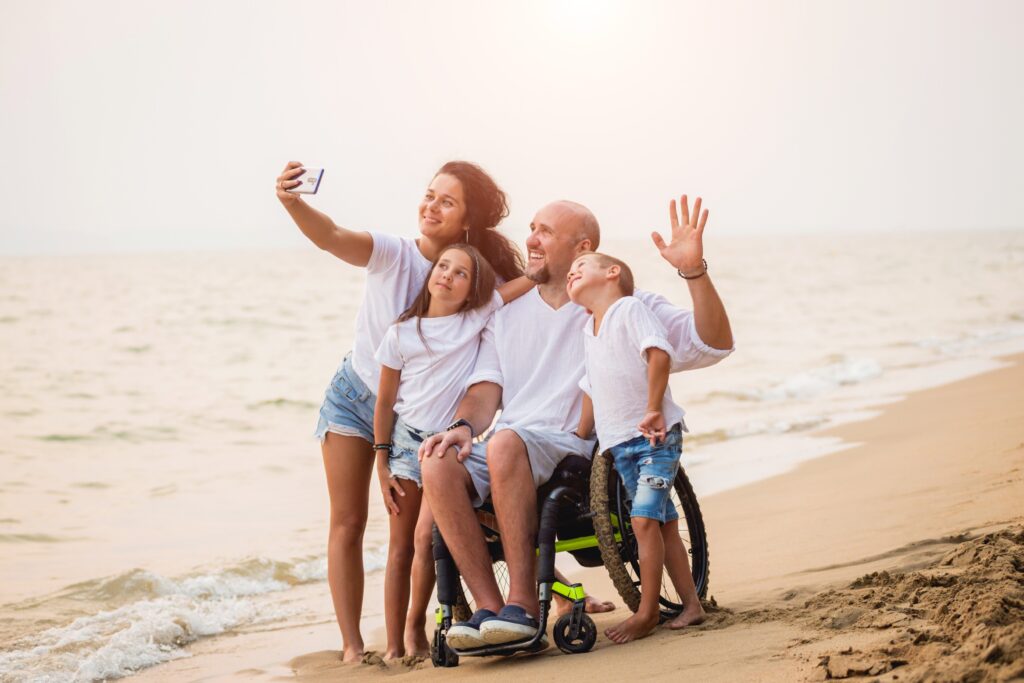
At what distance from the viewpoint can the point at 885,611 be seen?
3.24m

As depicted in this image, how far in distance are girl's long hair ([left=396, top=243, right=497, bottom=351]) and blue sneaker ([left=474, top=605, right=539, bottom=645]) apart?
1.04m

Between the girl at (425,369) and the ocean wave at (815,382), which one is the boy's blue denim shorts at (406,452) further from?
the ocean wave at (815,382)

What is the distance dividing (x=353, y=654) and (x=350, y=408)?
3.05 ft

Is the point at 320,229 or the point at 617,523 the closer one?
the point at 617,523

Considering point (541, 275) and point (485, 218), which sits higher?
point (485, 218)

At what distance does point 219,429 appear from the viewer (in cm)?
1190

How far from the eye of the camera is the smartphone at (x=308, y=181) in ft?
12.5

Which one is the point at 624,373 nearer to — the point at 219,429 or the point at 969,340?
the point at 219,429

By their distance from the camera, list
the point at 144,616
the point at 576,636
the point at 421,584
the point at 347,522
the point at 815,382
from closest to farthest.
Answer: the point at 576,636 → the point at 421,584 → the point at 347,522 → the point at 144,616 → the point at 815,382

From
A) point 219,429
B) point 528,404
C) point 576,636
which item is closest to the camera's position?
point 576,636

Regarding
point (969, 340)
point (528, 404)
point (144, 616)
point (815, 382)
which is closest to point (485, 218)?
point (528, 404)

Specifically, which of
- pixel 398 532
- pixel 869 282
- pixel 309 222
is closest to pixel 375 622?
pixel 398 532

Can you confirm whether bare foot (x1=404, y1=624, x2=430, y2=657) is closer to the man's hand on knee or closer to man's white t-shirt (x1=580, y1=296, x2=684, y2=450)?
the man's hand on knee

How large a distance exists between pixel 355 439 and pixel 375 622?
4.03 feet
